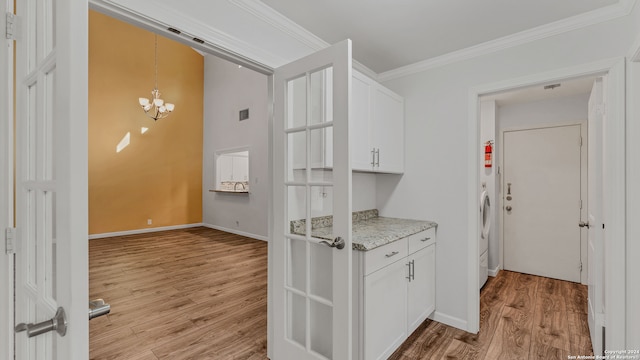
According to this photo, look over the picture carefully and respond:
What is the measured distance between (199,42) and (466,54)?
2.16m

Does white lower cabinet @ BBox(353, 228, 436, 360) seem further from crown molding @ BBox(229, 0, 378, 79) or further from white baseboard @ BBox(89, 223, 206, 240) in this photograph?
white baseboard @ BBox(89, 223, 206, 240)

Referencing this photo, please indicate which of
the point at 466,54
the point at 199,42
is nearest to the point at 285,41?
A: the point at 199,42

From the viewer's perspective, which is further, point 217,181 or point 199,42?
point 217,181

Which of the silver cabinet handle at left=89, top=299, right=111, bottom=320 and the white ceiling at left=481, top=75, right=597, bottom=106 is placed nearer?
the silver cabinet handle at left=89, top=299, right=111, bottom=320

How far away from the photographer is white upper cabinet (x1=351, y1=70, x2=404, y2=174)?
223 centimetres

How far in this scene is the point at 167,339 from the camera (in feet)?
7.45

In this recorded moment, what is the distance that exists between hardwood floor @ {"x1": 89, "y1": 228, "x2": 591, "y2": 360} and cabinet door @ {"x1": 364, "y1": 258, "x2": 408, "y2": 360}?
9.4 inches

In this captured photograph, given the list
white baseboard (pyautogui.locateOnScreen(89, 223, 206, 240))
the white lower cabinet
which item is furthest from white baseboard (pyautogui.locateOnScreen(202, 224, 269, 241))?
the white lower cabinet

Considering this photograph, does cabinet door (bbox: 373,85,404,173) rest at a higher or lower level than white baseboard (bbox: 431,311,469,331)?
higher

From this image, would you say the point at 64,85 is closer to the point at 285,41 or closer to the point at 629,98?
the point at 285,41

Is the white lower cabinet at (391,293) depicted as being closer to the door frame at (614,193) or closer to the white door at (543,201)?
the door frame at (614,193)

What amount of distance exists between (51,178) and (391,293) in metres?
1.90

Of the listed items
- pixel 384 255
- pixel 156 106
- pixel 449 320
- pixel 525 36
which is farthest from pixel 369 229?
pixel 156 106

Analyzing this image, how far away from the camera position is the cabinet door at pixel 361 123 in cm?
220
